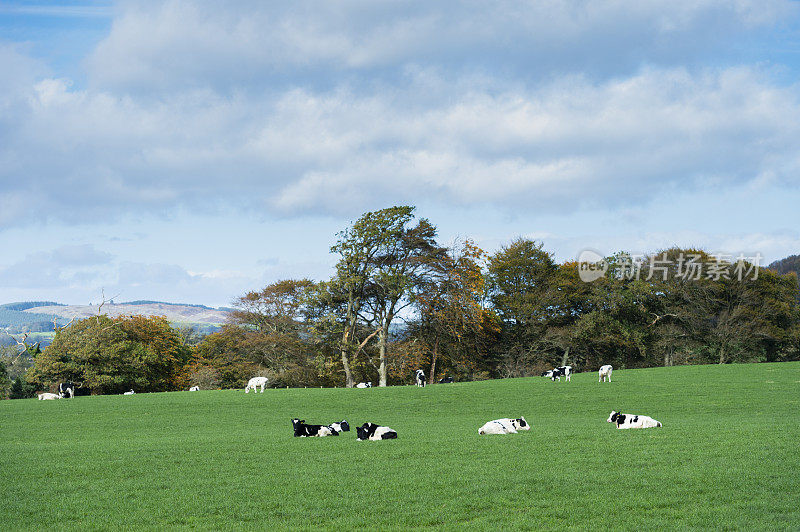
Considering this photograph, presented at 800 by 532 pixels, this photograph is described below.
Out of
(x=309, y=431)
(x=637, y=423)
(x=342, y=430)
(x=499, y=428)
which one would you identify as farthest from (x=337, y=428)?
(x=637, y=423)

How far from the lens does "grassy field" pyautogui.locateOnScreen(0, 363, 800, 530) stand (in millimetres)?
7754

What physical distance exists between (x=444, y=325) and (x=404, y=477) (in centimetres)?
3830

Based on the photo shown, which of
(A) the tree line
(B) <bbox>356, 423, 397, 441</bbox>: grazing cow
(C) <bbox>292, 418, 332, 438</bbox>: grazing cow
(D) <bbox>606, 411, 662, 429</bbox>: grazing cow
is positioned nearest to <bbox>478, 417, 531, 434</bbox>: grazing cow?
(B) <bbox>356, 423, 397, 441</bbox>: grazing cow

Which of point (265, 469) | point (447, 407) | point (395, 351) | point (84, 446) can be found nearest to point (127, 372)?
point (395, 351)

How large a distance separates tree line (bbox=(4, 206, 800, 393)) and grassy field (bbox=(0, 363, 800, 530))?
84.7 feet

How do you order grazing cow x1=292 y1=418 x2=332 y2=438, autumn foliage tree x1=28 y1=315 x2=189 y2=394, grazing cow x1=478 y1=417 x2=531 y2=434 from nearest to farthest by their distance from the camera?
grazing cow x1=478 y1=417 x2=531 y2=434 < grazing cow x1=292 y1=418 x2=332 y2=438 < autumn foliage tree x1=28 y1=315 x2=189 y2=394

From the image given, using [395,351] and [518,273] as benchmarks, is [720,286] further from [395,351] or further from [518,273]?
[395,351]

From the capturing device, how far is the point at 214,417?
24.6 metres

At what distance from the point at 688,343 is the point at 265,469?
181 feet

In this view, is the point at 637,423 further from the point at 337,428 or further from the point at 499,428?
the point at 337,428

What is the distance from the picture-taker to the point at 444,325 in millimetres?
48250

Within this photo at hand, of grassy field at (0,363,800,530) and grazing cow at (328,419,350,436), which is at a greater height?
grassy field at (0,363,800,530)

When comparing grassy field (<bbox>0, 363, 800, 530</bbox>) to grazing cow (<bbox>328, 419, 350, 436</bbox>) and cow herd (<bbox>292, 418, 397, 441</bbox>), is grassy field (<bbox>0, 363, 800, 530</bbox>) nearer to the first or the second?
cow herd (<bbox>292, 418, 397, 441</bbox>)

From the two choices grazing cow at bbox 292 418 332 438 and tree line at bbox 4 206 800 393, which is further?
tree line at bbox 4 206 800 393
